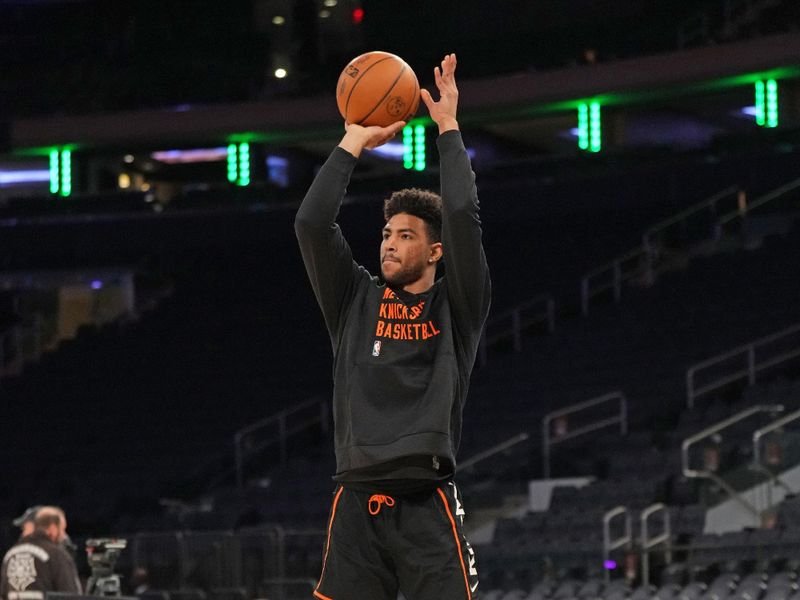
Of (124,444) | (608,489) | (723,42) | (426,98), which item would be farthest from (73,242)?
(426,98)

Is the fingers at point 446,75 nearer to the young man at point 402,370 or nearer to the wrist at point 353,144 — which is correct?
the young man at point 402,370

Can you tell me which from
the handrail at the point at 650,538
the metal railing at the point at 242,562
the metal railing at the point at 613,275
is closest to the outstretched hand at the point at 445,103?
the handrail at the point at 650,538

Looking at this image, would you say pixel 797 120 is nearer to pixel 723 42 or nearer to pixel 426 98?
pixel 723 42

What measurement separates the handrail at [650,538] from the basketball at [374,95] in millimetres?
9469

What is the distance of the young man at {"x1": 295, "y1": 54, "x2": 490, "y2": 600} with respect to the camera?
4.49 meters

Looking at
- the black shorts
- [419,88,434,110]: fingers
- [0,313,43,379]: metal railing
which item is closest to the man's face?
[419,88,434,110]: fingers

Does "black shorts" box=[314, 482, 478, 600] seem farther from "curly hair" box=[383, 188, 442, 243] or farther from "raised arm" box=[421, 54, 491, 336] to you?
"curly hair" box=[383, 188, 442, 243]

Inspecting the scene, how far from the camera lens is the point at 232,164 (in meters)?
26.8

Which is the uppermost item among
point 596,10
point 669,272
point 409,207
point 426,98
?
point 596,10

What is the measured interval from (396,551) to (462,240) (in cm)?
92

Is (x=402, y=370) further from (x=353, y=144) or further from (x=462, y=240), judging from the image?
(x=353, y=144)

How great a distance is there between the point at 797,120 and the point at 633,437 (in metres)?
7.29

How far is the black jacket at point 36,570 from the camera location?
A: 34.4 feet

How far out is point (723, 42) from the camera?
22.5m
